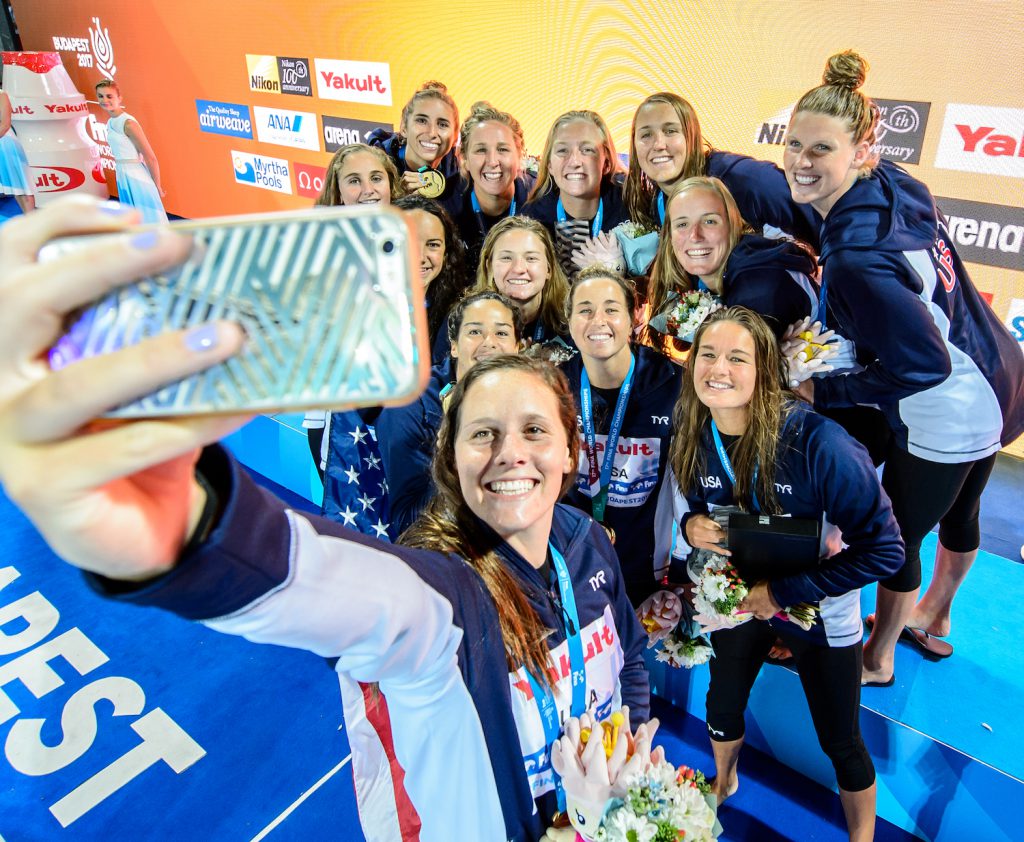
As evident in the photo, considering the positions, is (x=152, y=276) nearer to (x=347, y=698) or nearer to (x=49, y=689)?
(x=347, y=698)

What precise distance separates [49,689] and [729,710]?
9.46 feet

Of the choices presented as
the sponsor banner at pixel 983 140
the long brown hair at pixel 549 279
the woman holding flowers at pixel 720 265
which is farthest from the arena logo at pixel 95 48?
the sponsor banner at pixel 983 140

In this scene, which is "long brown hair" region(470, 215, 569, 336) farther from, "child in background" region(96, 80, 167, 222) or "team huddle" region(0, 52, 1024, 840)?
"child in background" region(96, 80, 167, 222)

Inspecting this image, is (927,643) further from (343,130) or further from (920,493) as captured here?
(343,130)

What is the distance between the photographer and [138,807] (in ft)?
8.77

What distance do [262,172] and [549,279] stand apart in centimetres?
733

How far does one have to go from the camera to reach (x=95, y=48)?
11.2 meters

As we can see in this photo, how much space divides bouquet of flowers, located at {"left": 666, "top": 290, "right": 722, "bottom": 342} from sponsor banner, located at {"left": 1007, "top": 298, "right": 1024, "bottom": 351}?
235cm

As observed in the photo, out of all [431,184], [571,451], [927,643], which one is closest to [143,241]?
[571,451]

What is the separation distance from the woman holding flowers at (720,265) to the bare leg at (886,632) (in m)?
1.18

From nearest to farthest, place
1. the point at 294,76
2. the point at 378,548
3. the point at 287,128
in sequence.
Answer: the point at 378,548, the point at 294,76, the point at 287,128

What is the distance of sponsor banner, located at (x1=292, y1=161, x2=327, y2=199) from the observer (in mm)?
8438

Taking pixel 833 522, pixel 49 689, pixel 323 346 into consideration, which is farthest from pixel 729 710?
pixel 49 689

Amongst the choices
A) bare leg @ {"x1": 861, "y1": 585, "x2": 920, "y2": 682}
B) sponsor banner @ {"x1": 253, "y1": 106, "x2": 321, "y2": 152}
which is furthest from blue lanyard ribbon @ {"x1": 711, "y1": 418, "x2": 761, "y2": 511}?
sponsor banner @ {"x1": 253, "y1": 106, "x2": 321, "y2": 152}
